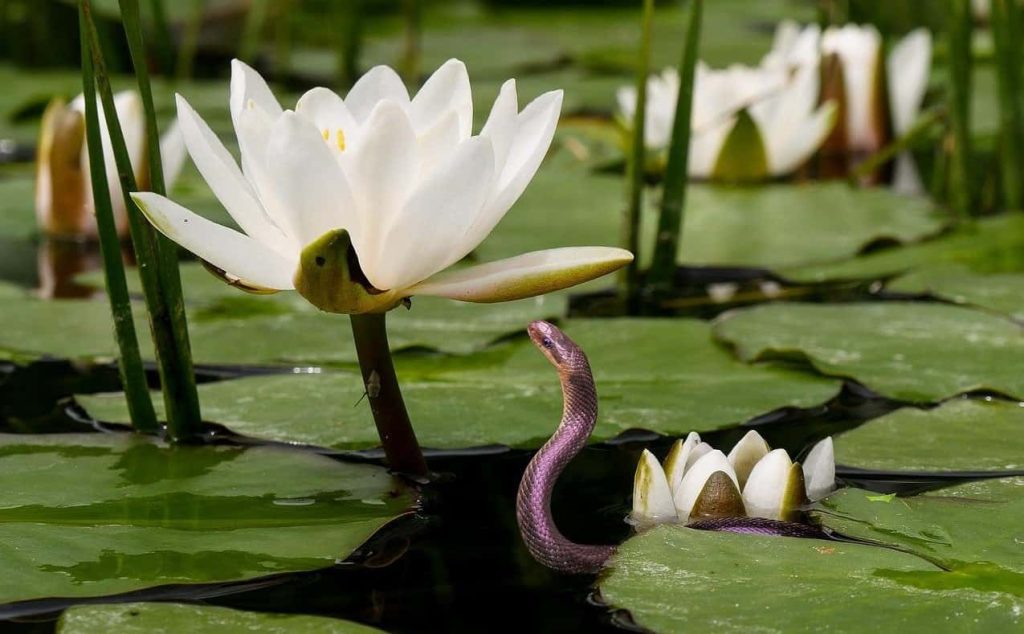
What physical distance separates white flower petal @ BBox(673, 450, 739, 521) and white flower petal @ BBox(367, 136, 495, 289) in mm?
334

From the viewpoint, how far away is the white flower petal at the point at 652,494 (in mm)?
1279

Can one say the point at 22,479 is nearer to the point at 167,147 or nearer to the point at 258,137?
the point at 258,137

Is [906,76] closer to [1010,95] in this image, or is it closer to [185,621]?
[1010,95]

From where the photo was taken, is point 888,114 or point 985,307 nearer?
point 985,307

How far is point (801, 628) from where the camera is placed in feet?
3.35

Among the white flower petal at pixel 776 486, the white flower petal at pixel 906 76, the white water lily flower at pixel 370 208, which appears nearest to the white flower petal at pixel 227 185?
the white water lily flower at pixel 370 208

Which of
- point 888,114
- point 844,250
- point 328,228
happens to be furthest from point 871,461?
point 888,114

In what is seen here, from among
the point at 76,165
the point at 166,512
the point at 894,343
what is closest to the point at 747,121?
the point at 894,343

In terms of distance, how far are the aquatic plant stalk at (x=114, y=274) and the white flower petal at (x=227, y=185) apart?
0.46 feet

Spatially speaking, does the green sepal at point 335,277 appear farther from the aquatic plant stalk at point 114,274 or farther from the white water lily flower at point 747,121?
the white water lily flower at point 747,121

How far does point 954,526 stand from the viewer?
3.99 feet

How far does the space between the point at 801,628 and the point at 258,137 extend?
2.22 ft

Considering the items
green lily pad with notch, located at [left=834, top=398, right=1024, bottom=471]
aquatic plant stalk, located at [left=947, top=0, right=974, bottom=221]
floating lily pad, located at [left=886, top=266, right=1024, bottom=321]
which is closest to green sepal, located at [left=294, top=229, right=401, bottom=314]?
green lily pad with notch, located at [left=834, top=398, right=1024, bottom=471]

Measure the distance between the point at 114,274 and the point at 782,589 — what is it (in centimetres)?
83
